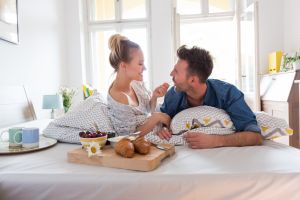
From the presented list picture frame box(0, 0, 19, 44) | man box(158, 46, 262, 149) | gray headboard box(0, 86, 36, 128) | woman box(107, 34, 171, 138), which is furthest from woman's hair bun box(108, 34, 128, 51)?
picture frame box(0, 0, 19, 44)

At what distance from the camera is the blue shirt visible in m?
1.19

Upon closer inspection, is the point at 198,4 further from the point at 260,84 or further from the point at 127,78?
the point at 127,78

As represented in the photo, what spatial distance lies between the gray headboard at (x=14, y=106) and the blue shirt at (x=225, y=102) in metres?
1.60

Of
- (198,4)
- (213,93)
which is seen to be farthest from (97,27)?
(213,93)

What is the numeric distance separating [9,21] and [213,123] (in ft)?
7.81

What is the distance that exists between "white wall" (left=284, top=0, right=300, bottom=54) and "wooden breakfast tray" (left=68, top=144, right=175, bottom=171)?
11.0 ft

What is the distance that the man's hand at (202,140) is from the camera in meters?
1.12

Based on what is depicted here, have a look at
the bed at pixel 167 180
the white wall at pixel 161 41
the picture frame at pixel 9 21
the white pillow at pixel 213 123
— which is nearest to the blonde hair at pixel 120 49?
the white pillow at pixel 213 123

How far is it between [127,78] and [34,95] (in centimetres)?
202

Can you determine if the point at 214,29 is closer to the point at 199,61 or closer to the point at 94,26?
the point at 94,26

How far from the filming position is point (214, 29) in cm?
470

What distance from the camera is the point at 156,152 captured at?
38.3 inches

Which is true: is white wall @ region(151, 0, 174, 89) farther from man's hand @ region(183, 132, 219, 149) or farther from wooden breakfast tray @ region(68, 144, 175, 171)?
wooden breakfast tray @ region(68, 144, 175, 171)

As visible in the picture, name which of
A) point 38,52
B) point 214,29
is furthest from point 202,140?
Result: point 214,29
